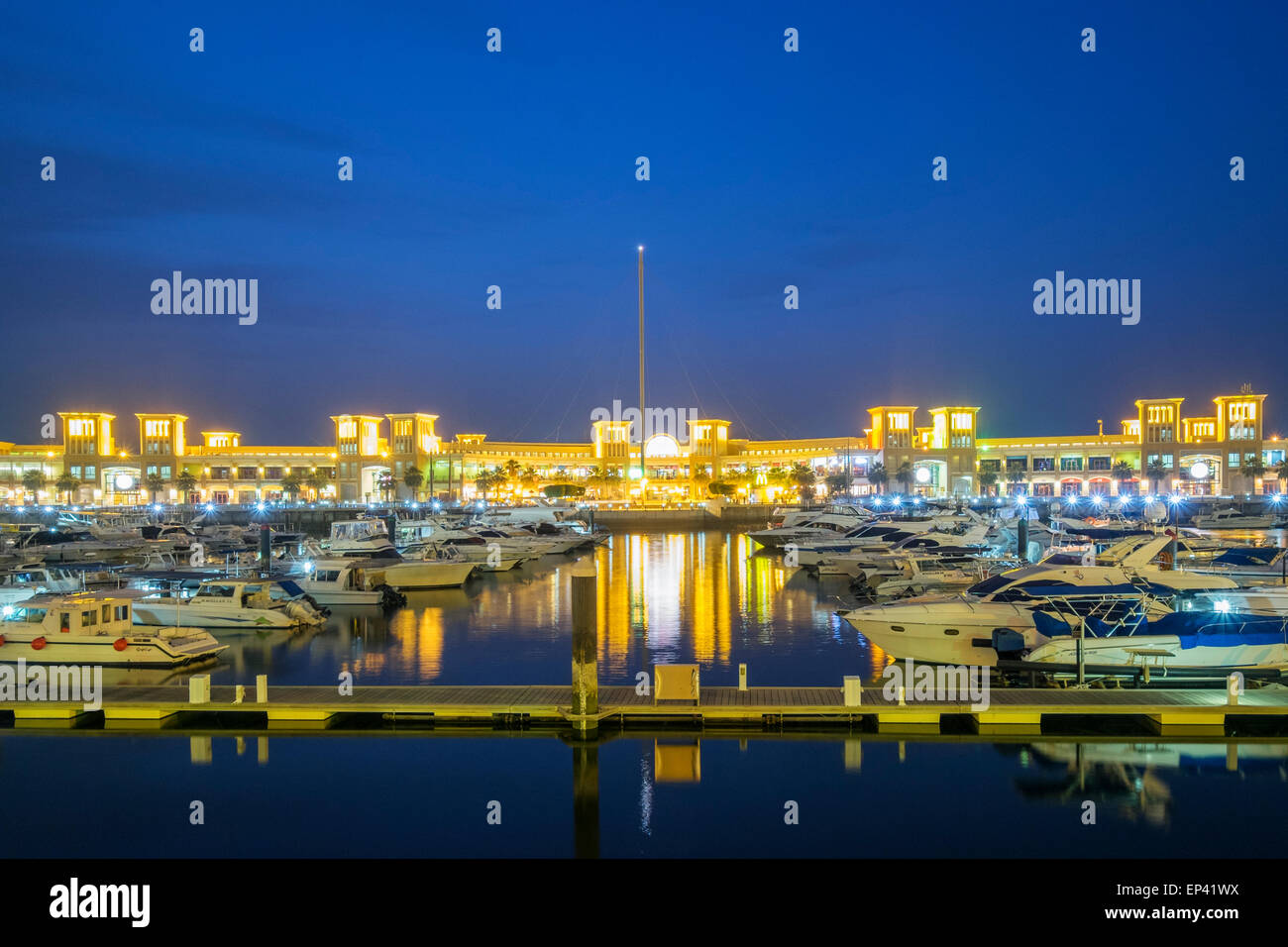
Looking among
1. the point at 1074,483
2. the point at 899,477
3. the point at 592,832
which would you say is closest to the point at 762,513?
the point at 899,477

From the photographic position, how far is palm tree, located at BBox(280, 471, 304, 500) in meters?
118

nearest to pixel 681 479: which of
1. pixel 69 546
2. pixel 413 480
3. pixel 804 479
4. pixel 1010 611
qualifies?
pixel 804 479

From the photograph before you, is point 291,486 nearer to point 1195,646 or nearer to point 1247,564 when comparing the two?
point 1247,564

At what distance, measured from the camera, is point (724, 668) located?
82.4 ft

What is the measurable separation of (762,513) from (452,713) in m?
73.6

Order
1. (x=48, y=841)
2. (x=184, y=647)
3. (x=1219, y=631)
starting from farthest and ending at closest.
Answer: (x=184, y=647)
(x=1219, y=631)
(x=48, y=841)

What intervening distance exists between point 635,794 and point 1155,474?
117392mm

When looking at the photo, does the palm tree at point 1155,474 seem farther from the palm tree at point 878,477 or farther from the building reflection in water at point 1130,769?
the building reflection in water at point 1130,769

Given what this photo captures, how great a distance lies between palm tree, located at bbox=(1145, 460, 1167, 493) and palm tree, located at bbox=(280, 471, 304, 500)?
337ft

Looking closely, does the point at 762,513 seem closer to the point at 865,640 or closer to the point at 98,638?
the point at 865,640

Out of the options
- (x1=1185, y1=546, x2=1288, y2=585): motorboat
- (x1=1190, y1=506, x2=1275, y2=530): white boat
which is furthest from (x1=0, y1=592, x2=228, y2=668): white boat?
(x1=1190, y1=506, x2=1275, y2=530): white boat

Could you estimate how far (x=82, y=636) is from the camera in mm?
23078

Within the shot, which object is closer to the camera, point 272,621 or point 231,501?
point 272,621

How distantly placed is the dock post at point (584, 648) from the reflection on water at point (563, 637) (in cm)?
585
